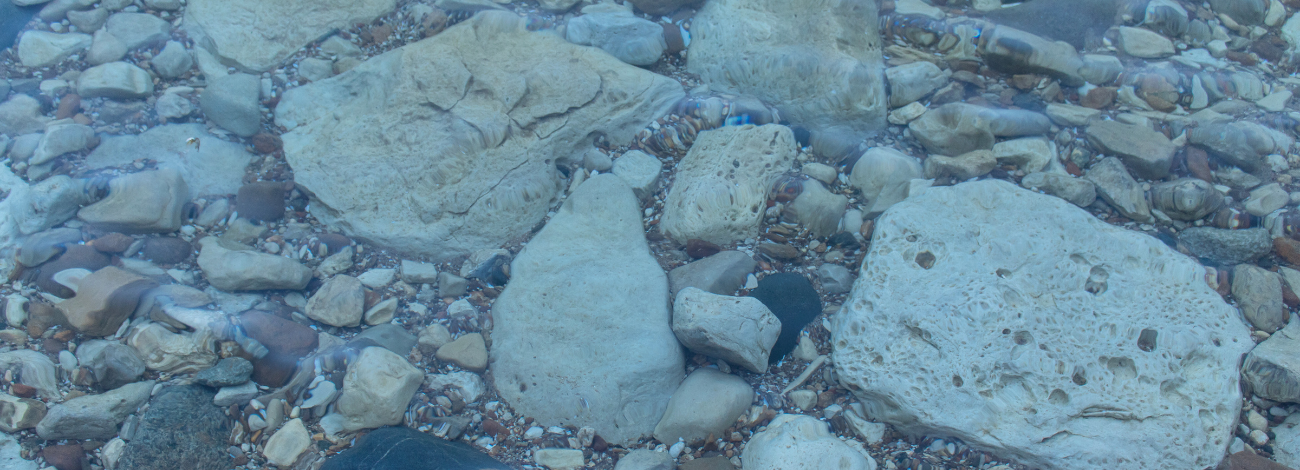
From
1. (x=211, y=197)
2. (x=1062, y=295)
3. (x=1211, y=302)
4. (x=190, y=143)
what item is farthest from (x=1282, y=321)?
(x=190, y=143)

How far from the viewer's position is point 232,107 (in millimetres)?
2564

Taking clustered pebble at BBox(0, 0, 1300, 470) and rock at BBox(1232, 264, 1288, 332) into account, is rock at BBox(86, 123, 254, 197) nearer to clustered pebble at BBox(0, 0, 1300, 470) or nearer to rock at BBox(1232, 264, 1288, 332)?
clustered pebble at BBox(0, 0, 1300, 470)

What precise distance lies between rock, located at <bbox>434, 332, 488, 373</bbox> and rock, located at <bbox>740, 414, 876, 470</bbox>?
835 millimetres

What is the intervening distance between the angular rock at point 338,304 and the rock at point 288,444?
343mm

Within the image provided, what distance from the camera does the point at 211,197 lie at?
2412 mm

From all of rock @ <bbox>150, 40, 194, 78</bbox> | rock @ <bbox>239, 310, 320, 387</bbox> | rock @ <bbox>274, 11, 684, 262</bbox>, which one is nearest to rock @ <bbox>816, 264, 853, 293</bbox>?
rock @ <bbox>274, 11, 684, 262</bbox>

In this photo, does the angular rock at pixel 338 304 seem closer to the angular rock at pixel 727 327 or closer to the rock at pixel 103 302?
the rock at pixel 103 302

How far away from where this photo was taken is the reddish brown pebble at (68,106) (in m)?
2.57

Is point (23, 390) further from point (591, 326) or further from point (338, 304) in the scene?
point (591, 326)

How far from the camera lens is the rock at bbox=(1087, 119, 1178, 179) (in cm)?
228

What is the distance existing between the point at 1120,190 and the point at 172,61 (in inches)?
139

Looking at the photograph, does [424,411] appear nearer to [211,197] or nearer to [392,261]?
[392,261]

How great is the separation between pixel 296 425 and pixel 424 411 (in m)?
0.35

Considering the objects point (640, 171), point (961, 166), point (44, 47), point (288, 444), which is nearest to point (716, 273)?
point (640, 171)
